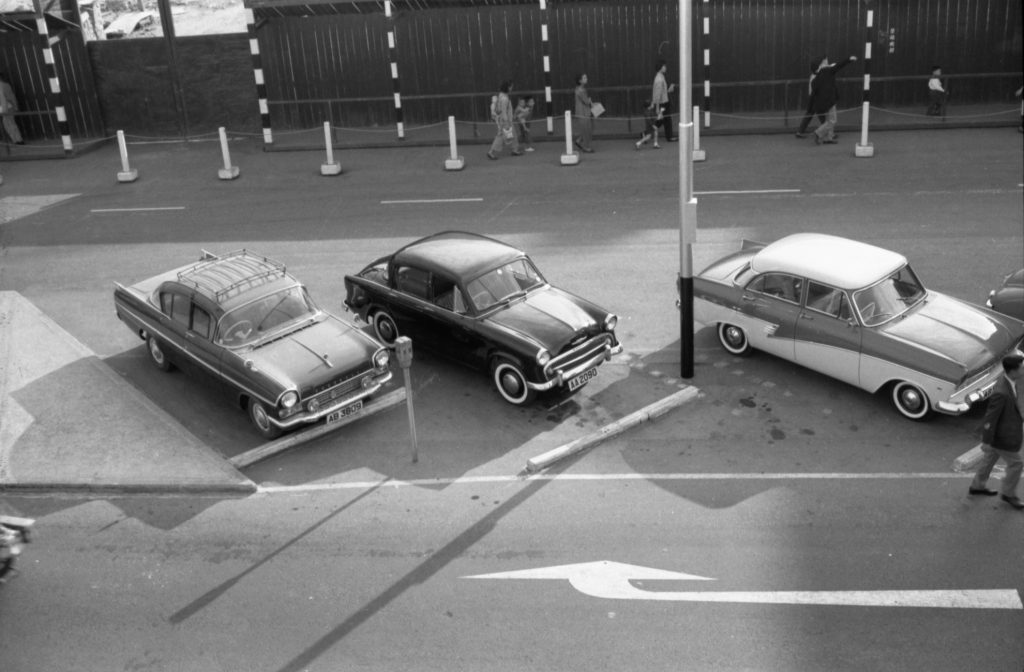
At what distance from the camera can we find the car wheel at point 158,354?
1273cm

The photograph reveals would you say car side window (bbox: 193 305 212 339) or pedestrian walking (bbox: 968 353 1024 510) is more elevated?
car side window (bbox: 193 305 212 339)

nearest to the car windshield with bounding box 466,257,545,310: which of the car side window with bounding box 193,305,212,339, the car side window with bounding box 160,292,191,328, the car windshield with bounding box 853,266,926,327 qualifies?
the car side window with bounding box 193,305,212,339

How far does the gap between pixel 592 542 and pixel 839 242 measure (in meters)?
5.35

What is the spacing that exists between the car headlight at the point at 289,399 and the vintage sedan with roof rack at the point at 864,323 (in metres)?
5.37

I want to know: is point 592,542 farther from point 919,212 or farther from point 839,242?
point 919,212

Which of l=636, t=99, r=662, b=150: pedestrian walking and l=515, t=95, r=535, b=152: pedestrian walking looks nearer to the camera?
l=636, t=99, r=662, b=150: pedestrian walking

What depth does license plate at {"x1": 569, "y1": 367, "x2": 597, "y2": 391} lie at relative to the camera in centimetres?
1138

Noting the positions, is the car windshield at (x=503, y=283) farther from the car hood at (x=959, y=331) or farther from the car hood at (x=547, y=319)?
the car hood at (x=959, y=331)

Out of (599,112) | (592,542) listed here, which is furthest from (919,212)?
(592,542)

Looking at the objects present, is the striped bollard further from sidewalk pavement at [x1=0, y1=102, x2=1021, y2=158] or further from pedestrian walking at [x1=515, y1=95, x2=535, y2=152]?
pedestrian walking at [x1=515, y1=95, x2=535, y2=152]

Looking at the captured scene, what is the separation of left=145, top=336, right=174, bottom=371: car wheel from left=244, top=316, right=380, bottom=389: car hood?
2086mm

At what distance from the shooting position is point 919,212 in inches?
656

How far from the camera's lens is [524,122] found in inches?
898

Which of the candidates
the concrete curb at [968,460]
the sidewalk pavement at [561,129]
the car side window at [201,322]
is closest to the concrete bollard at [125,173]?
the sidewalk pavement at [561,129]
